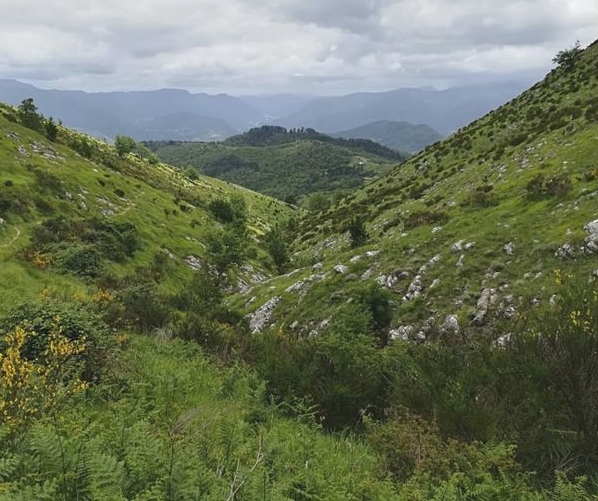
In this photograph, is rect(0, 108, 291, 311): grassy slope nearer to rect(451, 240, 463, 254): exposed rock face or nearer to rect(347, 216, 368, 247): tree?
rect(347, 216, 368, 247): tree

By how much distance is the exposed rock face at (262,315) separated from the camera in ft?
88.9

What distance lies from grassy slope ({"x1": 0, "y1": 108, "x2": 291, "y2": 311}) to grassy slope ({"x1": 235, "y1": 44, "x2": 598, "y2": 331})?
13259 mm

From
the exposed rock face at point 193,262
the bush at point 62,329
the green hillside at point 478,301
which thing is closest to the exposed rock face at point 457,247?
the green hillside at point 478,301

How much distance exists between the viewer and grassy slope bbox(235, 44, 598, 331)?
19.4 meters

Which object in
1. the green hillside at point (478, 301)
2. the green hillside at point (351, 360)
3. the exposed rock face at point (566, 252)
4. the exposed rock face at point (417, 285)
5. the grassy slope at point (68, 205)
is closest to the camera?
the green hillside at point (351, 360)

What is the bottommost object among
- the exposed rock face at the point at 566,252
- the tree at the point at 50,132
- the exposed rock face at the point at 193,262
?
the exposed rock face at the point at 193,262

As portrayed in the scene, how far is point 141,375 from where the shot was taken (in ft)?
34.1

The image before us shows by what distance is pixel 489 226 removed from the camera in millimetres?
24016

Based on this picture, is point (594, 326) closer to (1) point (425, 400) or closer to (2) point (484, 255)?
(1) point (425, 400)

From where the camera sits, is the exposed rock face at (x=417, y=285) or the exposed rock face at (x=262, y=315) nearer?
the exposed rock face at (x=417, y=285)

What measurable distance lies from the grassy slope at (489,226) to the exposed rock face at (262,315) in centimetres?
67

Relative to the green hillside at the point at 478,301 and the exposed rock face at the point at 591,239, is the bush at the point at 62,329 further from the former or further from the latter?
the exposed rock face at the point at 591,239

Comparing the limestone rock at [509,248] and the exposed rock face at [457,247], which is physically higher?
the limestone rock at [509,248]

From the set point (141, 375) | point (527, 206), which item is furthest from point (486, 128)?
point (141, 375)
